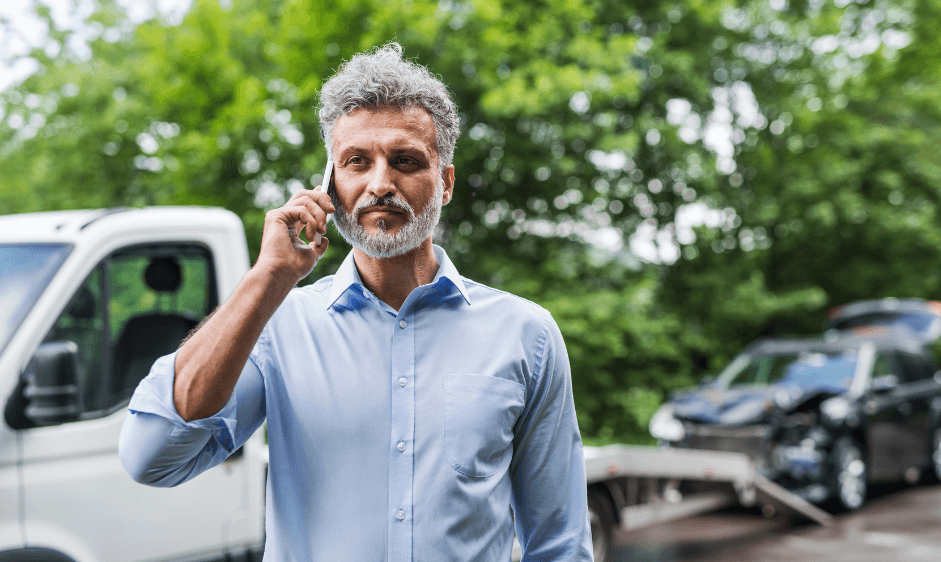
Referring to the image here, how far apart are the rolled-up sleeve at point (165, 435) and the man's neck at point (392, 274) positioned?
0.38 meters

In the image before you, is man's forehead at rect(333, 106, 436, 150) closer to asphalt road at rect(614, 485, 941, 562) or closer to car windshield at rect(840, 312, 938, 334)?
asphalt road at rect(614, 485, 941, 562)

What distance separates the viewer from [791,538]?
24.8 ft

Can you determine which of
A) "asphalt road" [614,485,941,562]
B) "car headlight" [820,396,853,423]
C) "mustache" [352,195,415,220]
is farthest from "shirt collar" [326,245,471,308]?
"car headlight" [820,396,853,423]

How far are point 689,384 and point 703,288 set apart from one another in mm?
2381

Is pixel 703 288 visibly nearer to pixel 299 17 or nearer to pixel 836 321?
pixel 836 321

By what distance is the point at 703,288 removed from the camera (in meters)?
14.5

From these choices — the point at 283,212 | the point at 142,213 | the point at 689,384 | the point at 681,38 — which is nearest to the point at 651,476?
the point at 142,213

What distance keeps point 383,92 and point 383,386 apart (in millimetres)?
572

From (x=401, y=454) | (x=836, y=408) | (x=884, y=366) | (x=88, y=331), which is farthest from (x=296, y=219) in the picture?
(x=884, y=366)

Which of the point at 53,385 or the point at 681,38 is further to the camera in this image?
the point at 681,38

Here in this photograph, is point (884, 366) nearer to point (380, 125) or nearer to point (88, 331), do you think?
point (88, 331)

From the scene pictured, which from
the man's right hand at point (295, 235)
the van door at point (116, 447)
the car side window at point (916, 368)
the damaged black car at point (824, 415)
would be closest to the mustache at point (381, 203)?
the man's right hand at point (295, 235)

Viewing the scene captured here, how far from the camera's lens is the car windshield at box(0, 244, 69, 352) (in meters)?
3.24

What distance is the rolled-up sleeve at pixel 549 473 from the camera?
167 cm
